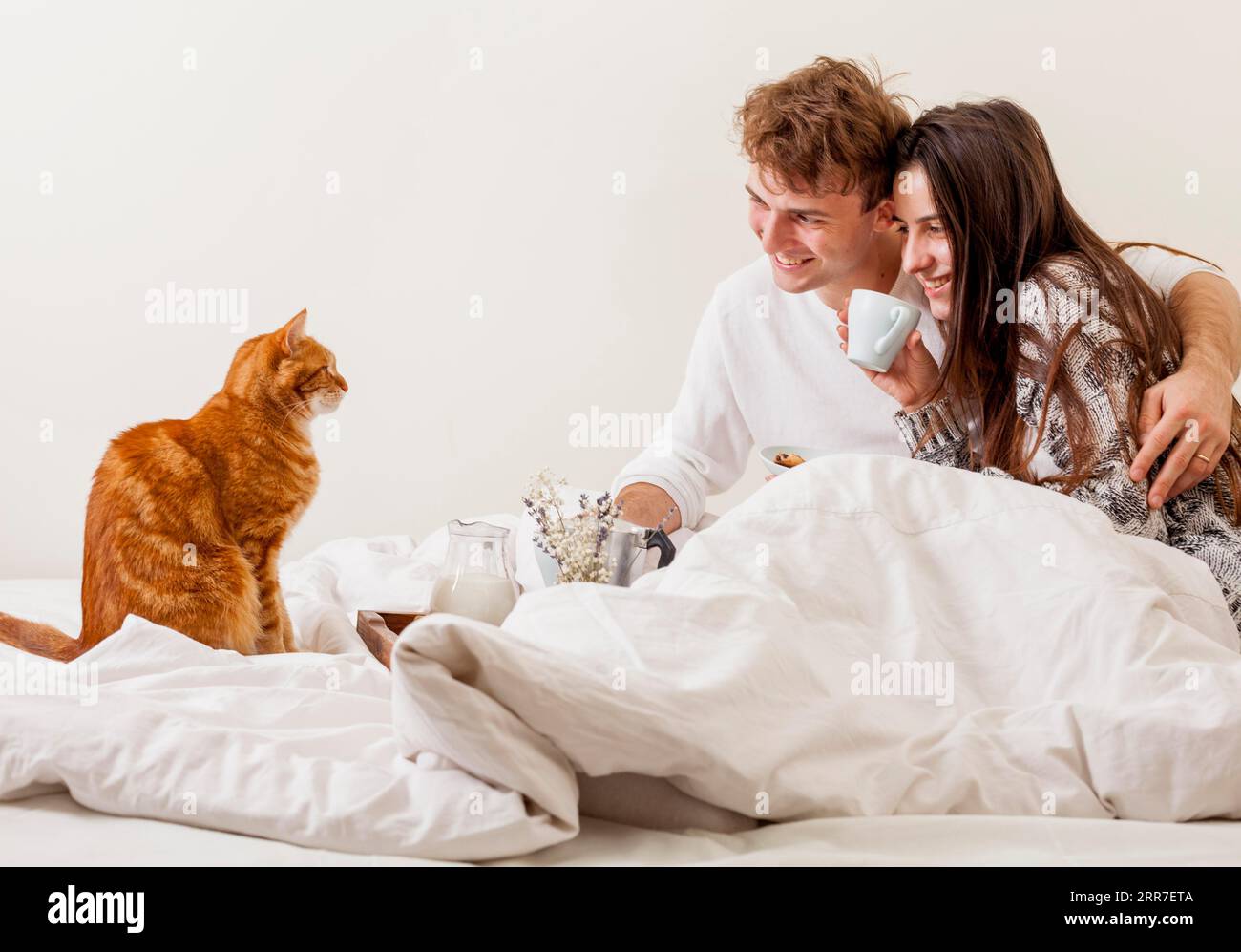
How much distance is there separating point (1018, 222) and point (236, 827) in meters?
1.20

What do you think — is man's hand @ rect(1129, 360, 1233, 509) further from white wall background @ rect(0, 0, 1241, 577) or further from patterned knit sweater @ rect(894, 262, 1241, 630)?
white wall background @ rect(0, 0, 1241, 577)

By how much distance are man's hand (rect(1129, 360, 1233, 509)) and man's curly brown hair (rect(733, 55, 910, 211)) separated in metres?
0.60

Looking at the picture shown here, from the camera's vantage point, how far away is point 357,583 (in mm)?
1729

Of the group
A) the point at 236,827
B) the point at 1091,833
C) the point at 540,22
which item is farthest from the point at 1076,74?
the point at 236,827

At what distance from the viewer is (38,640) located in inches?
48.2

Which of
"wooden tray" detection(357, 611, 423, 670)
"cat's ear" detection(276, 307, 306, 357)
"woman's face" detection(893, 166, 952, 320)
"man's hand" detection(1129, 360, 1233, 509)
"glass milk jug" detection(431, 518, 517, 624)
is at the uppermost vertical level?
"woman's face" detection(893, 166, 952, 320)

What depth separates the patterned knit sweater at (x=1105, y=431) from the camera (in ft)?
3.87

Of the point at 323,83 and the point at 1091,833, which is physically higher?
the point at 323,83

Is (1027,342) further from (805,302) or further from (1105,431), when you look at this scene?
(805,302)

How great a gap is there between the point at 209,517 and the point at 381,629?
0.23 meters

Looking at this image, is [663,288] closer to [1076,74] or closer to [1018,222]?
[1076,74]

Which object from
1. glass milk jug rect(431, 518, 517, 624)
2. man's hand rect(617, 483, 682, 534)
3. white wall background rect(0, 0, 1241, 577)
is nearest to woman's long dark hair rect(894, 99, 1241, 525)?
man's hand rect(617, 483, 682, 534)

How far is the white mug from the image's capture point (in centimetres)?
143

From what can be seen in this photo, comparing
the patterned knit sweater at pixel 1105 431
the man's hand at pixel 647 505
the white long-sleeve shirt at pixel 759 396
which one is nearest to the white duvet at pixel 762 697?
the patterned knit sweater at pixel 1105 431
